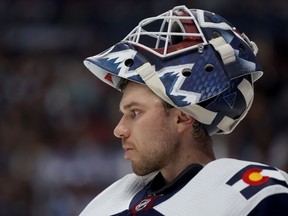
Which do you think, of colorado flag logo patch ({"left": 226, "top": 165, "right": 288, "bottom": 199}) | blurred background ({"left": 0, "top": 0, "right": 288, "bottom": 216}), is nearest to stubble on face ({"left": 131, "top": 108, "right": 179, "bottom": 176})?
colorado flag logo patch ({"left": 226, "top": 165, "right": 288, "bottom": 199})

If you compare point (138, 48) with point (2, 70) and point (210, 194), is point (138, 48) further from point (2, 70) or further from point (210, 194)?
point (2, 70)

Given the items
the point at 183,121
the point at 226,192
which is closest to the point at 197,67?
the point at 183,121

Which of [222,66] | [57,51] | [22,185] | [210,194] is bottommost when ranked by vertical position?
[22,185]

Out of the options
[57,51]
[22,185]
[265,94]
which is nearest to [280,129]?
[265,94]

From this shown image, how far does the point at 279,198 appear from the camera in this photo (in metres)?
2.43

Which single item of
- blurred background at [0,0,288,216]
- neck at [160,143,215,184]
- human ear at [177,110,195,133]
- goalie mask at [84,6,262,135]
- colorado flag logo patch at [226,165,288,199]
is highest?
goalie mask at [84,6,262,135]

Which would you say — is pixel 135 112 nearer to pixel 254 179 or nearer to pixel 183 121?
pixel 183 121

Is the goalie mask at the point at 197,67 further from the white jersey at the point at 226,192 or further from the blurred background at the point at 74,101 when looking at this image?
the blurred background at the point at 74,101

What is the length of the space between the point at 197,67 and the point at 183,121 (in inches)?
6.7

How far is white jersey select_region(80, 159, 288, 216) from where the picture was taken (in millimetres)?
2424

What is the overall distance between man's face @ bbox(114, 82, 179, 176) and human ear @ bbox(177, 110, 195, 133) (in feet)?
0.05

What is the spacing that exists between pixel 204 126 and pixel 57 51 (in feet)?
15.7

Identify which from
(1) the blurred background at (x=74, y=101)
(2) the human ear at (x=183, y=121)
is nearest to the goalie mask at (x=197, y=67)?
(2) the human ear at (x=183, y=121)

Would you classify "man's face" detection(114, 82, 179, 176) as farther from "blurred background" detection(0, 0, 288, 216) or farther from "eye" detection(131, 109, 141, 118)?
"blurred background" detection(0, 0, 288, 216)
